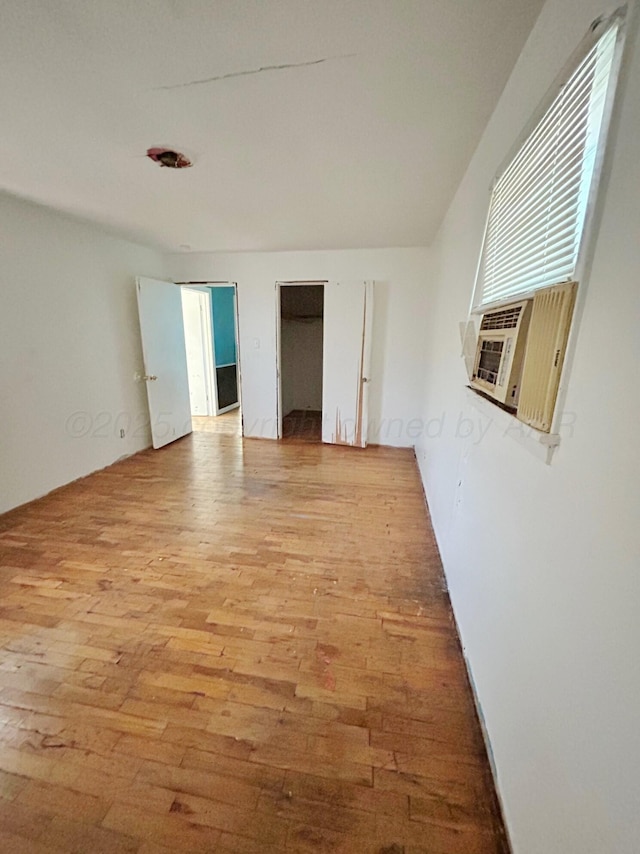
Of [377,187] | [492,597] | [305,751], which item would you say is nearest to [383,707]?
[305,751]

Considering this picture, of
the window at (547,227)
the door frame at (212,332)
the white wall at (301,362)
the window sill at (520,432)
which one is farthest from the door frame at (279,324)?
the window sill at (520,432)

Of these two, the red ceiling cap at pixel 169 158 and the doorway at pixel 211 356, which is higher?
the red ceiling cap at pixel 169 158

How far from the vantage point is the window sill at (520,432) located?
896 mm

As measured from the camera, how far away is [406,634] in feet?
5.71

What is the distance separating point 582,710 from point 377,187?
282 centimetres

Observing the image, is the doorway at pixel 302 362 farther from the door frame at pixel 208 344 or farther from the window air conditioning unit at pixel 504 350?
the window air conditioning unit at pixel 504 350

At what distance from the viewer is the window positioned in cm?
80

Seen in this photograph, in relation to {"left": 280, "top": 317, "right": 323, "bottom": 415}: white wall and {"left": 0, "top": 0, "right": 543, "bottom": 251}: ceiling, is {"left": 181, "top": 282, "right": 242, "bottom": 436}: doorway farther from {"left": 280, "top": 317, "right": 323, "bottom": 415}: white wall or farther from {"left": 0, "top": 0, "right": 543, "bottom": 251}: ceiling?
{"left": 0, "top": 0, "right": 543, "bottom": 251}: ceiling

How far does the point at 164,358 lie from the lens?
14.9ft

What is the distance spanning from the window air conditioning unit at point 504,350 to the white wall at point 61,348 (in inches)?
139

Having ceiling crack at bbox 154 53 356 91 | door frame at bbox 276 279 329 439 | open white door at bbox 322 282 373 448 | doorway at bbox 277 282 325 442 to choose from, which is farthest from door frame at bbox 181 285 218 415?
ceiling crack at bbox 154 53 356 91

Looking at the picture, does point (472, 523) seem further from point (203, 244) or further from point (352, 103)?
point (203, 244)

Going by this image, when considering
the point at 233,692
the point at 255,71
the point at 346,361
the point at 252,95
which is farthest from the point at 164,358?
the point at 233,692

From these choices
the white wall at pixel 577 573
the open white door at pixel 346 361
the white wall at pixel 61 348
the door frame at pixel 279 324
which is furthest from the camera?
the door frame at pixel 279 324
